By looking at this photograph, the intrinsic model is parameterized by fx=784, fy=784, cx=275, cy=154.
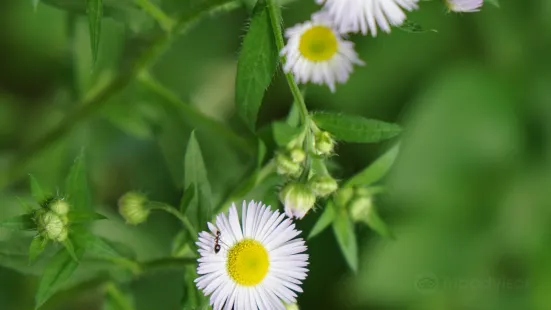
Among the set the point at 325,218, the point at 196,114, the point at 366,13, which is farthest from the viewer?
the point at 196,114

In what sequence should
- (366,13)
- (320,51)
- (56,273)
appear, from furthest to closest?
(320,51) → (56,273) → (366,13)

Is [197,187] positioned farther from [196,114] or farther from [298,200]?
[196,114]

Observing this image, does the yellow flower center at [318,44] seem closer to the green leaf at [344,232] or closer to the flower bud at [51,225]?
the green leaf at [344,232]

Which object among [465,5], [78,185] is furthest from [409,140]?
[78,185]

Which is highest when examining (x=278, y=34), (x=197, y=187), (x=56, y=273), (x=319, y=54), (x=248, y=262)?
(x=278, y=34)

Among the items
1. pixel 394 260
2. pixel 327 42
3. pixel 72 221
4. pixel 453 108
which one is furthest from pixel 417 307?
pixel 72 221

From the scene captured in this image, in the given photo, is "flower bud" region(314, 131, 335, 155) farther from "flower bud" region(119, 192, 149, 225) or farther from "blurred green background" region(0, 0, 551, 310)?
"blurred green background" region(0, 0, 551, 310)

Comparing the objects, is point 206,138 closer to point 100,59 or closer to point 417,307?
point 100,59
